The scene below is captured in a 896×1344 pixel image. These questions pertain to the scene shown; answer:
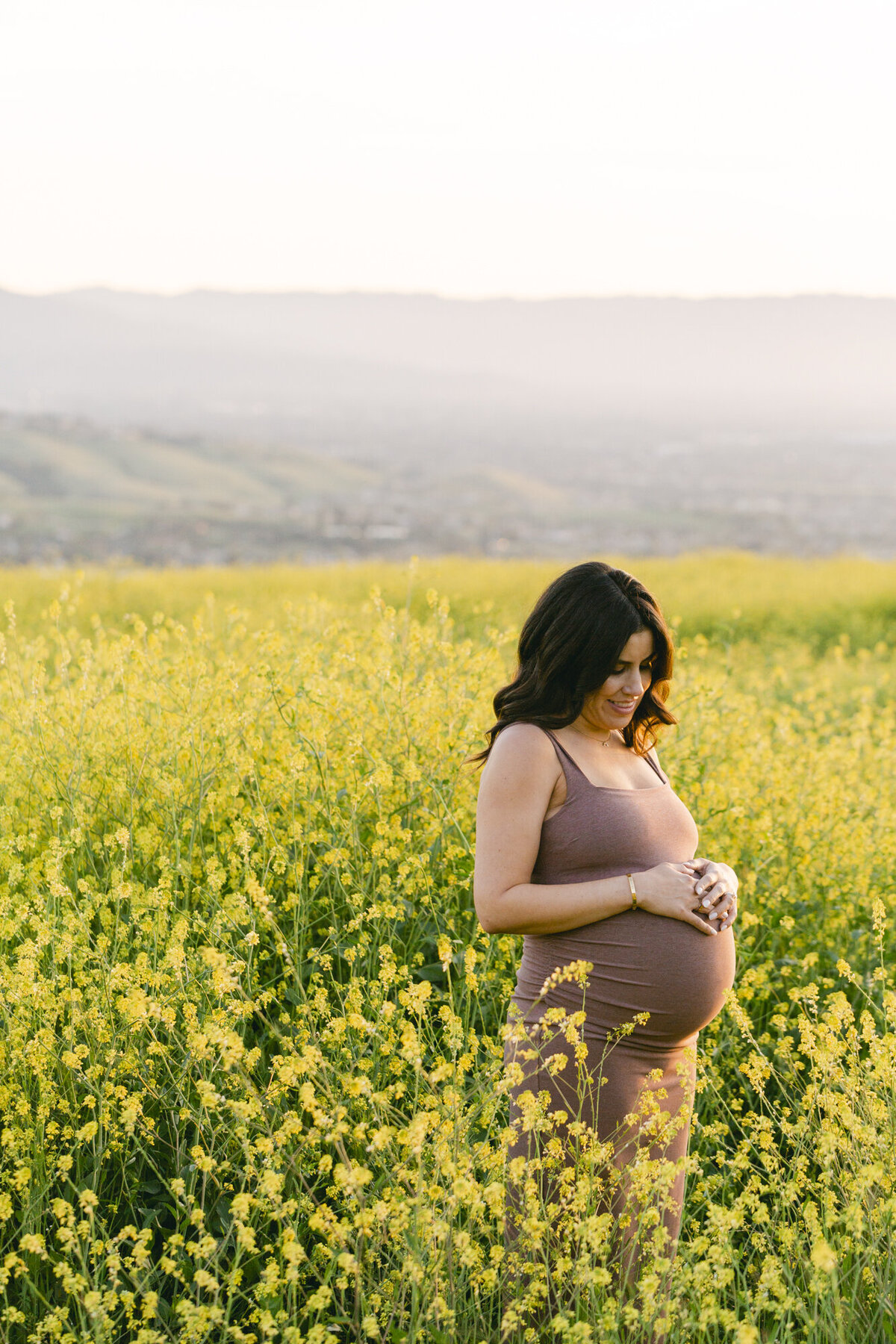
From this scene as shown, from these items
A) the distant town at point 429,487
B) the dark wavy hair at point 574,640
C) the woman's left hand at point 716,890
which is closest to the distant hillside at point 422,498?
the distant town at point 429,487

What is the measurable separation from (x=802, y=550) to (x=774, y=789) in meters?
58.7

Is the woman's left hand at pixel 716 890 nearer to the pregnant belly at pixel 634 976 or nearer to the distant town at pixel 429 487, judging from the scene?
the pregnant belly at pixel 634 976

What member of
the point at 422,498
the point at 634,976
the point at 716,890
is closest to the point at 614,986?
the point at 634,976

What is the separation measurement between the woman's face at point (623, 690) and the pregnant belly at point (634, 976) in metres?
0.51

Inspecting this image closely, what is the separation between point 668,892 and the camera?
105 inches

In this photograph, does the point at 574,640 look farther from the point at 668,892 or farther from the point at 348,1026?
the point at 348,1026

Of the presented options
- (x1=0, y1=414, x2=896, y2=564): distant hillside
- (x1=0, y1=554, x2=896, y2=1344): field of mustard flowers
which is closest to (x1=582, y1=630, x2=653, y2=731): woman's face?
(x1=0, y1=554, x2=896, y2=1344): field of mustard flowers

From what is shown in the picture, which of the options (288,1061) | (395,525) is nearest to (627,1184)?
(288,1061)

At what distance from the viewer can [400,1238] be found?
2.50 m

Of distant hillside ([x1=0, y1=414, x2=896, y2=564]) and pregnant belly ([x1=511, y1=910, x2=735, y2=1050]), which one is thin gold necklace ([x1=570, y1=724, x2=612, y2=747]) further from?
distant hillside ([x1=0, y1=414, x2=896, y2=564])

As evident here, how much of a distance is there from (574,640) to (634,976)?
2.78 feet

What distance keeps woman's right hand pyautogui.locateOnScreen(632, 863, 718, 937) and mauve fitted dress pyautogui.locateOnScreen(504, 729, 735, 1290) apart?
59mm

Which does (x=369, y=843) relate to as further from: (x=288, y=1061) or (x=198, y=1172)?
(x=288, y=1061)

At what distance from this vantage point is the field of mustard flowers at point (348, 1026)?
2.34m
